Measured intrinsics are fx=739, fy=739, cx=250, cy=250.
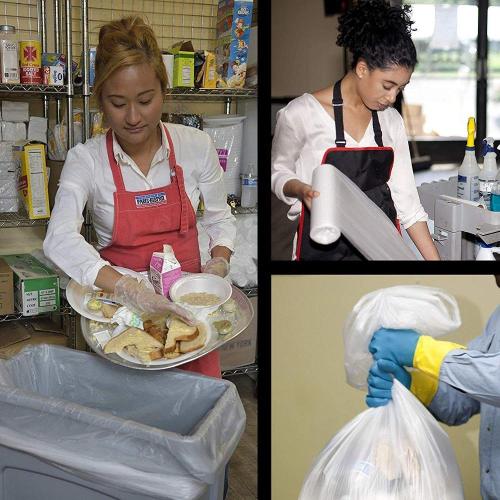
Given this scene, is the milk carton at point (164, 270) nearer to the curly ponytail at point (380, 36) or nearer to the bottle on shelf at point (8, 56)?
the curly ponytail at point (380, 36)

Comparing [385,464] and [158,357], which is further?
[158,357]

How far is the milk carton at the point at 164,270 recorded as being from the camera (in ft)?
5.96

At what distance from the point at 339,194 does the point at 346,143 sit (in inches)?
4.4

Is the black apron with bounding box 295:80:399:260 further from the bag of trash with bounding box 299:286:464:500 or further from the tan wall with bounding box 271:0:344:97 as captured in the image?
the bag of trash with bounding box 299:286:464:500

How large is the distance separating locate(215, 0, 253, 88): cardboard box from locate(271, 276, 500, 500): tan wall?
2.99 feet

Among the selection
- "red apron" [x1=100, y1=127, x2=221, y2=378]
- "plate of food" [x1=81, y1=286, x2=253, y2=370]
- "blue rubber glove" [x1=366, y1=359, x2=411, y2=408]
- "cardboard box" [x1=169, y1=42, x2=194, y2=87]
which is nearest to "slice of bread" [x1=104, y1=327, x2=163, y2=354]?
"plate of food" [x1=81, y1=286, x2=253, y2=370]

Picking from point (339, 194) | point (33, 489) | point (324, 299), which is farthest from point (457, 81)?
point (33, 489)

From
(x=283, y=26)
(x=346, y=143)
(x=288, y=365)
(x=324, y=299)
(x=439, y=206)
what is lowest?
(x=288, y=365)

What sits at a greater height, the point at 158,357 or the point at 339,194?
the point at 339,194

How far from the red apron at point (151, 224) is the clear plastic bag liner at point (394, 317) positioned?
0.53 meters

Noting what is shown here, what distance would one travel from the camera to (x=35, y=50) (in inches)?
89.7

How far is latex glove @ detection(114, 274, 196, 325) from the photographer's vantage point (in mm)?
1693

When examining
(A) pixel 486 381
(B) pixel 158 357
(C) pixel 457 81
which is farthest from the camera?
(B) pixel 158 357

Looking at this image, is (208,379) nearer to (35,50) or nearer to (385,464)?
(385,464)
